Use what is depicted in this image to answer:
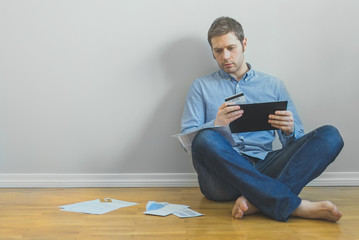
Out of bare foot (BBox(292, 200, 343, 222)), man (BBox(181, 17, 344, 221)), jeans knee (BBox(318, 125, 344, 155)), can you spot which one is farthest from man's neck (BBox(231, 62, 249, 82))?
bare foot (BBox(292, 200, 343, 222))

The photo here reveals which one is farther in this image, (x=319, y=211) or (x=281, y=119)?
(x=281, y=119)

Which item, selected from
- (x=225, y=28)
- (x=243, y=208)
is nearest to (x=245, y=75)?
(x=225, y=28)

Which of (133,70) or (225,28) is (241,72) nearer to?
(225,28)

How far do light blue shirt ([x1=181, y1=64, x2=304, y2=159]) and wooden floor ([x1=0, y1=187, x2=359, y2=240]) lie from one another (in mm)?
388

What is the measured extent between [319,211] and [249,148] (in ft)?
2.04

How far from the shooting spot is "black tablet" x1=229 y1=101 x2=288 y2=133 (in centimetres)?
229

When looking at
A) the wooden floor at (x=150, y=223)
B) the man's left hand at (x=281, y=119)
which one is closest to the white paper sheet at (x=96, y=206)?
the wooden floor at (x=150, y=223)

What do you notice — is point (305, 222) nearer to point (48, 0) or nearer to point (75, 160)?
point (75, 160)

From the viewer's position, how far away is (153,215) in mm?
2312

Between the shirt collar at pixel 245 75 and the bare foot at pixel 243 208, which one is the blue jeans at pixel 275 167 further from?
the shirt collar at pixel 245 75

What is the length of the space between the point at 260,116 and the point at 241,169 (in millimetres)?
292

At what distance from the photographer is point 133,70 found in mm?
2984

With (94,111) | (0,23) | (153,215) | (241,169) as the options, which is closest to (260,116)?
(241,169)

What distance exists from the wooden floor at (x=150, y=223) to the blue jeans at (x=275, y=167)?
11 centimetres
